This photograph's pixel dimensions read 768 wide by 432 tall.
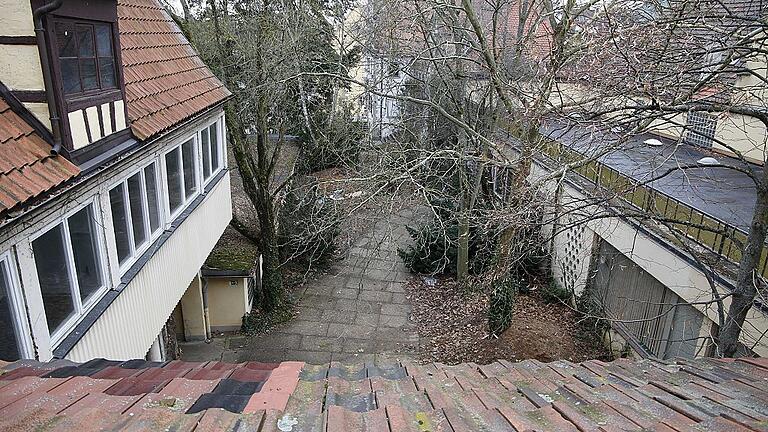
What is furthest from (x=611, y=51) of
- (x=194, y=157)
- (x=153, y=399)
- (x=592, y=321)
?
(x=592, y=321)

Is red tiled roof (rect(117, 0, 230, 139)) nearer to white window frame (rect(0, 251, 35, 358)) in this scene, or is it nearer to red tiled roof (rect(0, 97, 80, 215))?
red tiled roof (rect(0, 97, 80, 215))

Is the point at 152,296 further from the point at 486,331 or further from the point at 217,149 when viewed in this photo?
the point at 486,331

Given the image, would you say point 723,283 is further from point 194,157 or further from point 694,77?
point 194,157

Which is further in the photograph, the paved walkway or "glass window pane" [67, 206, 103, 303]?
the paved walkway


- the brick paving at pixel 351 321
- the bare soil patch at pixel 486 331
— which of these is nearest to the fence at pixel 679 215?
the bare soil patch at pixel 486 331

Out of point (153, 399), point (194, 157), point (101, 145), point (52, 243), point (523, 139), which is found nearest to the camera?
point (153, 399)

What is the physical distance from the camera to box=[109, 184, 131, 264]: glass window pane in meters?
6.03

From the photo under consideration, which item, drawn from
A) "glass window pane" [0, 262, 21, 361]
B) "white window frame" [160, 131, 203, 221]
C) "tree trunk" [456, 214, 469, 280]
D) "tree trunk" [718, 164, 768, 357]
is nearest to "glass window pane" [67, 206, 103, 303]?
"glass window pane" [0, 262, 21, 361]

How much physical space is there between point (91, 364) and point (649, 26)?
6369 millimetres

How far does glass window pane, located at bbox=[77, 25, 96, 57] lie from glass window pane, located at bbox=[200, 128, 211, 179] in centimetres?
409

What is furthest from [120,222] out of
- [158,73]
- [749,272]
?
[749,272]

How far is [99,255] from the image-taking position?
18.4 feet

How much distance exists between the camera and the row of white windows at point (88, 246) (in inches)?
167

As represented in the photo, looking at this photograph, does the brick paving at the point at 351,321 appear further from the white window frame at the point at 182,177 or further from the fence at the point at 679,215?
the fence at the point at 679,215
